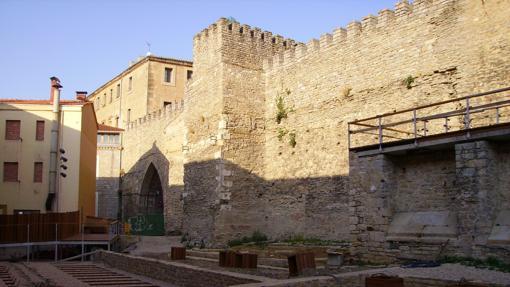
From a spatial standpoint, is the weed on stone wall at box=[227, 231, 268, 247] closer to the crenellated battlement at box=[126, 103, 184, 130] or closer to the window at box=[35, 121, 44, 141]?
the crenellated battlement at box=[126, 103, 184, 130]

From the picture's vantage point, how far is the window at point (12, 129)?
2677cm

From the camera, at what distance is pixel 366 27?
18.7 meters

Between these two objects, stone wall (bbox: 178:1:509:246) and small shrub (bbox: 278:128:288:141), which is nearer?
stone wall (bbox: 178:1:509:246)

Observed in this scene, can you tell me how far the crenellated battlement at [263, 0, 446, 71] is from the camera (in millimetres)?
16688

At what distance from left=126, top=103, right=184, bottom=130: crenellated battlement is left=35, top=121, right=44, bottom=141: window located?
7.29 m

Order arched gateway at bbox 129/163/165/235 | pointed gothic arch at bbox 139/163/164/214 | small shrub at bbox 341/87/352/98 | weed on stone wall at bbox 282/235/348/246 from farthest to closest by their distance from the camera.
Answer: pointed gothic arch at bbox 139/163/164/214
arched gateway at bbox 129/163/165/235
small shrub at bbox 341/87/352/98
weed on stone wall at bbox 282/235/348/246

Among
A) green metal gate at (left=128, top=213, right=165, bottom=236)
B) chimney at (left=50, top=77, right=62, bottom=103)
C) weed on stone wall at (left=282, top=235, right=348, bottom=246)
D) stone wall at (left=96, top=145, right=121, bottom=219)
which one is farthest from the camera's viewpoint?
stone wall at (left=96, top=145, right=121, bottom=219)

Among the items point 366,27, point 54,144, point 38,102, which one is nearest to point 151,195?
point 54,144

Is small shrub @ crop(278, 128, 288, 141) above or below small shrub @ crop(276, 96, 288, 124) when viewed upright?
below

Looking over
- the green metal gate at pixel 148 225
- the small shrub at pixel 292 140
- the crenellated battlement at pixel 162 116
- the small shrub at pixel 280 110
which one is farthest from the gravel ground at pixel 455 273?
the green metal gate at pixel 148 225

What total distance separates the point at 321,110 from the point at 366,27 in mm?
3228

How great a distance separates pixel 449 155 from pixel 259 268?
18.0 feet

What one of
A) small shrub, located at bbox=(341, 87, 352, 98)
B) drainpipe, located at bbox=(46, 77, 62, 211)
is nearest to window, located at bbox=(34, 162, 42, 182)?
drainpipe, located at bbox=(46, 77, 62, 211)

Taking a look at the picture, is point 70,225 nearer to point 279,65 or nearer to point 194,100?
point 194,100
